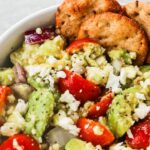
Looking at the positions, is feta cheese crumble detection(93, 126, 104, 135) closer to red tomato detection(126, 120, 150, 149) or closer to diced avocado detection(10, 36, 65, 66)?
red tomato detection(126, 120, 150, 149)

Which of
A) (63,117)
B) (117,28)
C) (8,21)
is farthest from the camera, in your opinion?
(8,21)

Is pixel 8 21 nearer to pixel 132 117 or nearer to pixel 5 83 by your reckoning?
pixel 5 83

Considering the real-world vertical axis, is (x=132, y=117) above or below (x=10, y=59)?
below

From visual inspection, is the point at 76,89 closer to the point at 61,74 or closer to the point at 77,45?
the point at 61,74

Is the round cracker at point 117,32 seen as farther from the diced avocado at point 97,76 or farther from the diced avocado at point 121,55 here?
the diced avocado at point 97,76

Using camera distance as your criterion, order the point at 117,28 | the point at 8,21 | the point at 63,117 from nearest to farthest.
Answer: the point at 63,117 < the point at 117,28 < the point at 8,21

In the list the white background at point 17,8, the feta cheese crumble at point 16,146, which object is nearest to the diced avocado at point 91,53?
the feta cheese crumble at point 16,146

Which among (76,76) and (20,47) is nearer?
(76,76)

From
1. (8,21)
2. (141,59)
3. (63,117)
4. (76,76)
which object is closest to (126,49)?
(141,59)
